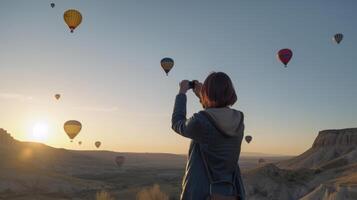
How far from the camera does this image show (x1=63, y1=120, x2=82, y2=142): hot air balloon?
65550 millimetres

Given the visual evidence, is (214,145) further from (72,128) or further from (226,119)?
(72,128)

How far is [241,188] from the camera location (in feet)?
14.2

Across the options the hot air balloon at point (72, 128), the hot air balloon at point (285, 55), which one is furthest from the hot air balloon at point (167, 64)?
the hot air balloon at point (72, 128)

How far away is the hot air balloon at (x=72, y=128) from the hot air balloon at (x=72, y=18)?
53.4ft

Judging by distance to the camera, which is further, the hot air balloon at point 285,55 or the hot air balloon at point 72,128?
the hot air balloon at point 72,128

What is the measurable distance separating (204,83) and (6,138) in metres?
174

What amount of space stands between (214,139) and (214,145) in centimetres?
6

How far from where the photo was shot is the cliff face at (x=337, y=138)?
11194 cm

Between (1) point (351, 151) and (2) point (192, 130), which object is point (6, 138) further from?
(2) point (192, 130)

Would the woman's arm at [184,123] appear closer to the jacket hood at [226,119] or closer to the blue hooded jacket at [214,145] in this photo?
→ the blue hooded jacket at [214,145]

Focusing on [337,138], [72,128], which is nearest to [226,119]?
[72,128]

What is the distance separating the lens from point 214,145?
4.36 m

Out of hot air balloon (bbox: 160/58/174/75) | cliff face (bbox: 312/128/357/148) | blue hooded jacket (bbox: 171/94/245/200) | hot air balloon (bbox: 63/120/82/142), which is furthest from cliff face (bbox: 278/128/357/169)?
blue hooded jacket (bbox: 171/94/245/200)

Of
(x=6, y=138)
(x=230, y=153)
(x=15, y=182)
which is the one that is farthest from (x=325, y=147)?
(x=230, y=153)
